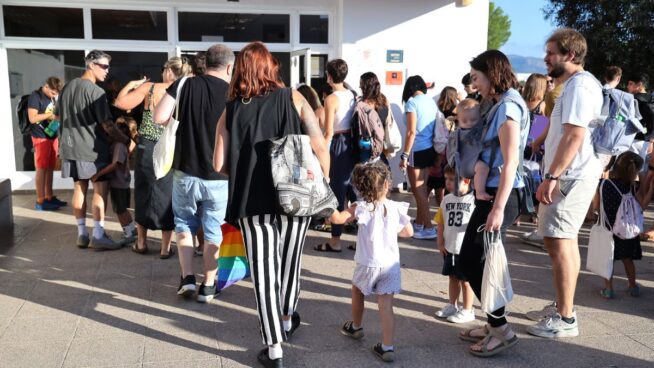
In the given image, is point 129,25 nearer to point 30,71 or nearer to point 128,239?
point 30,71

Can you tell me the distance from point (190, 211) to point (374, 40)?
5617 millimetres

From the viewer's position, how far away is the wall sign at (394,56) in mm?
8977

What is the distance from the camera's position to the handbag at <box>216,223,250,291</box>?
3.78 metres

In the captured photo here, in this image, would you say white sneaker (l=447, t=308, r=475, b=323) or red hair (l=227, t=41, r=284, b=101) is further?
white sneaker (l=447, t=308, r=475, b=323)

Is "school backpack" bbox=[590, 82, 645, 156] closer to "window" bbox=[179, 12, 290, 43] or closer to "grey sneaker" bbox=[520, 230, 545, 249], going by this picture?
"grey sneaker" bbox=[520, 230, 545, 249]

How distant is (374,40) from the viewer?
8914 mm

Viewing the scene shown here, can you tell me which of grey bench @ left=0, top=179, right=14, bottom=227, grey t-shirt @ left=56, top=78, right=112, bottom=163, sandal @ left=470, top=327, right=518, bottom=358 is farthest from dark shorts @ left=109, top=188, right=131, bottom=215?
sandal @ left=470, top=327, right=518, bottom=358

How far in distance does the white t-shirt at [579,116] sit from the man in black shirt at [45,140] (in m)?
6.40

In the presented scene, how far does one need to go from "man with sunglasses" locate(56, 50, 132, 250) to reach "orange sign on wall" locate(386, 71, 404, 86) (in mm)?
4638

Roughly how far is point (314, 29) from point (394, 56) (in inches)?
54.0

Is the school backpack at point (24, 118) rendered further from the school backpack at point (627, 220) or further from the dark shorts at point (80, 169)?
the school backpack at point (627, 220)

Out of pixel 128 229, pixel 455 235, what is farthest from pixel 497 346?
pixel 128 229

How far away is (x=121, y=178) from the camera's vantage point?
5.77 meters

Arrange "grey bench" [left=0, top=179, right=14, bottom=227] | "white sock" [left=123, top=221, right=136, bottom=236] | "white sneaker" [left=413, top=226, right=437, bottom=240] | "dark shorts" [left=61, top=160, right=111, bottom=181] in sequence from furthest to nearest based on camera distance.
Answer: "white sneaker" [left=413, top=226, right=437, bottom=240] → "grey bench" [left=0, top=179, right=14, bottom=227] → "white sock" [left=123, top=221, right=136, bottom=236] → "dark shorts" [left=61, top=160, right=111, bottom=181]
